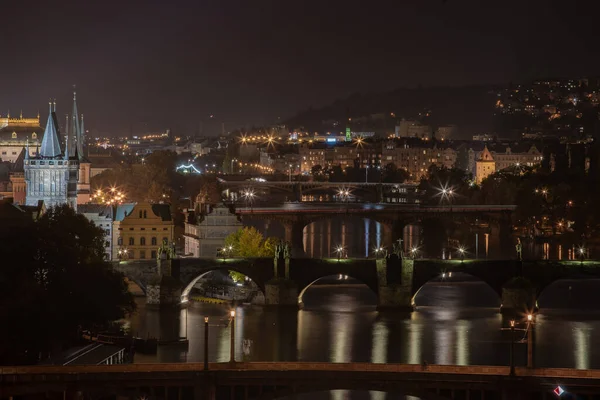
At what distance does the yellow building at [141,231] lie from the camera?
235 ft

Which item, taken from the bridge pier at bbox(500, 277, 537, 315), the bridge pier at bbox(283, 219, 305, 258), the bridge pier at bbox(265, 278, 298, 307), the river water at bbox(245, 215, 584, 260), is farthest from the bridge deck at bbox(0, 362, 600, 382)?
the bridge pier at bbox(283, 219, 305, 258)

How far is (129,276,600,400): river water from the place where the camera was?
51.4 metres

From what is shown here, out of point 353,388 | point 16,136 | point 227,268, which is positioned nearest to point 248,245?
point 227,268

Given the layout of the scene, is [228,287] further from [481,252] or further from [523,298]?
[481,252]

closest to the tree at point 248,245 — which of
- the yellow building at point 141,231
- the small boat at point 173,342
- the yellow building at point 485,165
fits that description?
the yellow building at point 141,231

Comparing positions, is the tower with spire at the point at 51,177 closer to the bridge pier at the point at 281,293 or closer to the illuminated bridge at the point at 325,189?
the bridge pier at the point at 281,293

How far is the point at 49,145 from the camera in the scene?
7512 centimetres

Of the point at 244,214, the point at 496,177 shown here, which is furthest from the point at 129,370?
the point at 496,177

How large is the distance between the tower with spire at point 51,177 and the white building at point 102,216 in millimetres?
675

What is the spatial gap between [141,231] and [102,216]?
8.21 ft

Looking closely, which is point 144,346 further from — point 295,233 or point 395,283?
point 295,233

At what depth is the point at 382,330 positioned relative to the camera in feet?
189

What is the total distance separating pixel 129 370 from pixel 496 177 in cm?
8716

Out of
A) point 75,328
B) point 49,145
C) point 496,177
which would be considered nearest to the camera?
point 75,328
